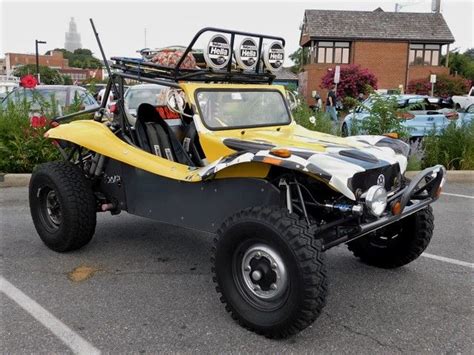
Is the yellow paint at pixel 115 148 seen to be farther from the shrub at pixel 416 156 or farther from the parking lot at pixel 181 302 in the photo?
the shrub at pixel 416 156

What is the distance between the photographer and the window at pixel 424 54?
41.3 metres

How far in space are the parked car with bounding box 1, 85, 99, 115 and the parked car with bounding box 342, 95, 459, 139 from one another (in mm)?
4630

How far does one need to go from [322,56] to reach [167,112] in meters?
38.0

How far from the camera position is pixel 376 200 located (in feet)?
10.5

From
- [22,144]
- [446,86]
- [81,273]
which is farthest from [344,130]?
[446,86]

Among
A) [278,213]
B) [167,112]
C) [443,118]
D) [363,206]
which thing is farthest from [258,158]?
[443,118]

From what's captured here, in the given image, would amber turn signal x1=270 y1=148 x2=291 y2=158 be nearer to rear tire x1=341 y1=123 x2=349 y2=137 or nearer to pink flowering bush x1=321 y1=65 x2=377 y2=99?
rear tire x1=341 y1=123 x2=349 y2=137

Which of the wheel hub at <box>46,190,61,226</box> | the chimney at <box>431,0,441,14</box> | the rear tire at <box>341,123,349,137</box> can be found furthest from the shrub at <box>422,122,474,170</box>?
the chimney at <box>431,0,441,14</box>

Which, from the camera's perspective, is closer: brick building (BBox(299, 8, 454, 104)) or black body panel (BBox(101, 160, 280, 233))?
black body panel (BBox(101, 160, 280, 233))

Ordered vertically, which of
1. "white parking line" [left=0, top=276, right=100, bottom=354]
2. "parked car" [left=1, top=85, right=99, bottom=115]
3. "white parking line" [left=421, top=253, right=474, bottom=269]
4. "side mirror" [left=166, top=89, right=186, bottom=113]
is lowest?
"white parking line" [left=0, top=276, right=100, bottom=354]

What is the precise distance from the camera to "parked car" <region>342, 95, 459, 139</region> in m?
9.06

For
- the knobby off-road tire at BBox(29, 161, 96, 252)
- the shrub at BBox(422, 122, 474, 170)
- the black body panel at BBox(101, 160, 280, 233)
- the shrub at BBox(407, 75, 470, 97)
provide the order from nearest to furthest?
the black body panel at BBox(101, 160, 280, 233)
the knobby off-road tire at BBox(29, 161, 96, 252)
the shrub at BBox(422, 122, 474, 170)
the shrub at BBox(407, 75, 470, 97)

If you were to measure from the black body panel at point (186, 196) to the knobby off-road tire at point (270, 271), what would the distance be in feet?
1.10

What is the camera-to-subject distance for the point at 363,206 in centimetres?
326
